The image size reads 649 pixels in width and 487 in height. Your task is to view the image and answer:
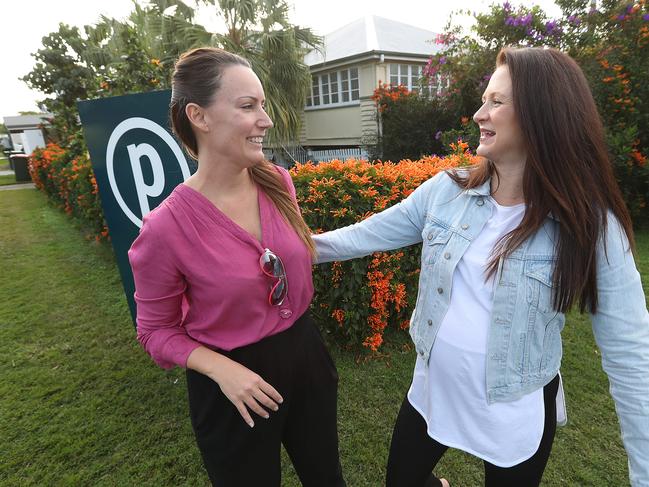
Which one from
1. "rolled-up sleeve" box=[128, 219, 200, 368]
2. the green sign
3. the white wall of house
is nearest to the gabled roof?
the white wall of house

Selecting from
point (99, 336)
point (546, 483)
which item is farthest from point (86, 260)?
point (546, 483)

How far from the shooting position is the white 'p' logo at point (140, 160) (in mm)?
2092

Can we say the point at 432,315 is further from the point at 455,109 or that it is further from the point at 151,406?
the point at 455,109

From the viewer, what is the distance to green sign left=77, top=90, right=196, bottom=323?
208 cm

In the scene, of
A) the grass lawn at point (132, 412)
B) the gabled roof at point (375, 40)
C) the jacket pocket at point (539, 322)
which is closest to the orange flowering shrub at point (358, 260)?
the grass lawn at point (132, 412)

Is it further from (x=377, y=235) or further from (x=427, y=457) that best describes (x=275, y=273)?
(x=427, y=457)

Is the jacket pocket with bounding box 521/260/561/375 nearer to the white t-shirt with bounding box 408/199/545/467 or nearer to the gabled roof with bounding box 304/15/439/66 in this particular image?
the white t-shirt with bounding box 408/199/545/467

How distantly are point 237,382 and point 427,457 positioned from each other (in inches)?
33.0

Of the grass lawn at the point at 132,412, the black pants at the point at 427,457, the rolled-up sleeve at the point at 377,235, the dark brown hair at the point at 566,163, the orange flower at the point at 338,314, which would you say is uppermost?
the dark brown hair at the point at 566,163

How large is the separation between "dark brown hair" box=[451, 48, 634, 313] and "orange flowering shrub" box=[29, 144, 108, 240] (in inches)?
173

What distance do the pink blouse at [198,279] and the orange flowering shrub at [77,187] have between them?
370 centimetres

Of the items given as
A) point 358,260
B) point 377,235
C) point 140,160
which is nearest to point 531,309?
point 377,235

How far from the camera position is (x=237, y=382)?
1.24 m

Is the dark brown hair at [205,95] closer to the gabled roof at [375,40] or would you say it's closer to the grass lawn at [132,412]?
the grass lawn at [132,412]
